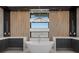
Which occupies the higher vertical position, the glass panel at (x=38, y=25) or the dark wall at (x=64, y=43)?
the glass panel at (x=38, y=25)

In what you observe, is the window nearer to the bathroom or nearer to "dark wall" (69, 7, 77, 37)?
the bathroom

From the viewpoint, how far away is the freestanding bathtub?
1.27 metres

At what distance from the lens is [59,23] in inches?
53.0

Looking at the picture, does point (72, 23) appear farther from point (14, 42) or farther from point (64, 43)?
point (14, 42)

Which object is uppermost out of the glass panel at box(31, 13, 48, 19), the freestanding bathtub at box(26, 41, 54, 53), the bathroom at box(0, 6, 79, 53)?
the glass panel at box(31, 13, 48, 19)

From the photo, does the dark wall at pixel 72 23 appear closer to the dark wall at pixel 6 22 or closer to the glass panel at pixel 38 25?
the glass panel at pixel 38 25

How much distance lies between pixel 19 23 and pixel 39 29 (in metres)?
0.24

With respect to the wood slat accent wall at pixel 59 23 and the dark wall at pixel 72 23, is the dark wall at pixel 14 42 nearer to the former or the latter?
the wood slat accent wall at pixel 59 23

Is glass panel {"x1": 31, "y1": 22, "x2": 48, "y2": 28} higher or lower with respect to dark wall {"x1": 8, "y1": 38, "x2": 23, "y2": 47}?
higher

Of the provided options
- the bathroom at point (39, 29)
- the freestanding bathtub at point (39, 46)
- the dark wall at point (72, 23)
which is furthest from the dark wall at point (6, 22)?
the dark wall at point (72, 23)

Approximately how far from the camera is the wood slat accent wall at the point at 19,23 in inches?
51.4

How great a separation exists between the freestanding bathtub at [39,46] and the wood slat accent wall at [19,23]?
5.8 inches

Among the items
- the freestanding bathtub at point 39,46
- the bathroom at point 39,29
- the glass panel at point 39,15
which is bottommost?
the freestanding bathtub at point 39,46

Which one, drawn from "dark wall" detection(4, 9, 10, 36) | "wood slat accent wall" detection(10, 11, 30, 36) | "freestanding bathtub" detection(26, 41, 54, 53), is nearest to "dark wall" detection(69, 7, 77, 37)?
"freestanding bathtub" detection(26, 41, 54, 53)
